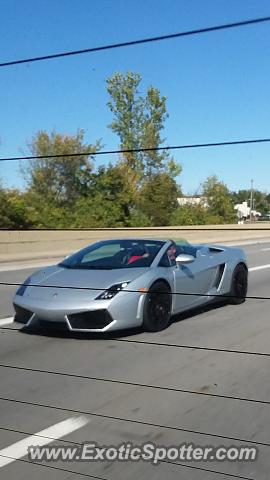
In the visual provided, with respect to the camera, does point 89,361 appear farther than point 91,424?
Yes

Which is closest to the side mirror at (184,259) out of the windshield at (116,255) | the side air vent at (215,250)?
the windshield at (116,255)

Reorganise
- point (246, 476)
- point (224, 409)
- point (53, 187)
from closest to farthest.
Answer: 1. point (246, 476)
2. point (224, 409)
3. point (53, 187)

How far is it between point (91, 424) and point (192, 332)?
Answer: 3729 millimetres

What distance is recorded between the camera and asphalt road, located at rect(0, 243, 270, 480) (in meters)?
3.79

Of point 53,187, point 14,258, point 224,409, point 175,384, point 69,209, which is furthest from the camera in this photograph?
point 14,258

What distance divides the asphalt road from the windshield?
1011 millimetres

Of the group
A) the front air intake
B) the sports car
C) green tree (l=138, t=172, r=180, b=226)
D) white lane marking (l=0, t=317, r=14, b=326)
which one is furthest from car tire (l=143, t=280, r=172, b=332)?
white lane marking (l=0, t=317, r=14, b=326)

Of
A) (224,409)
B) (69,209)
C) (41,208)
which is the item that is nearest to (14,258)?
(41,208)

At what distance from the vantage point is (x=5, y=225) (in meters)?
13.1

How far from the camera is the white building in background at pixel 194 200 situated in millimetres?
16000

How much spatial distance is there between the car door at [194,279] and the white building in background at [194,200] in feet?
18.7

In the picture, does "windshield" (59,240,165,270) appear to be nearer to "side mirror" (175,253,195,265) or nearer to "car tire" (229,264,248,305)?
"side mirror" (175,253,195,265)

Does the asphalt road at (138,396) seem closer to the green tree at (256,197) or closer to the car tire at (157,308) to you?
the car tire at (157,308)

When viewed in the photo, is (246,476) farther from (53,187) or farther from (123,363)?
(53,187)
